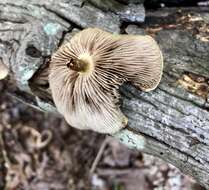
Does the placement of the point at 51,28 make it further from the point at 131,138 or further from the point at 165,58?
the point at 131,138

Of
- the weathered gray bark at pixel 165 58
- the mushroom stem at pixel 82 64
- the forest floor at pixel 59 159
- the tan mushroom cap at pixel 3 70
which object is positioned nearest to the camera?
the mushroom stem at pixel 82 64

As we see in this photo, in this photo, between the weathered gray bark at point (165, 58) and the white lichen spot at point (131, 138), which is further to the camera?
the white lichen spot at point (131, 138)

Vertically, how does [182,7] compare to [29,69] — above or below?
above

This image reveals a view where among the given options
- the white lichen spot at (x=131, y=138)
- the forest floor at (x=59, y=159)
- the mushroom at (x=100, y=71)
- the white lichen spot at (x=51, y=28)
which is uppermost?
the white lichen spot at (x=51, y=28)

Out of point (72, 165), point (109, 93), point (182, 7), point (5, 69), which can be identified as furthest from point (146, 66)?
point (72, 165)

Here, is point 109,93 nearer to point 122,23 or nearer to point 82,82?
point 82,82

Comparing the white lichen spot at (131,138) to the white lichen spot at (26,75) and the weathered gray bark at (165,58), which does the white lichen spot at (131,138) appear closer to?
the weathered gray bark at (165,58)

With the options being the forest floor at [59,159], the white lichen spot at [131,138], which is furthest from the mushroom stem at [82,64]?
the forest floor at [59,159]

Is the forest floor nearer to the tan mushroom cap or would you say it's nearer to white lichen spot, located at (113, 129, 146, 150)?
the tan mushroom cap
